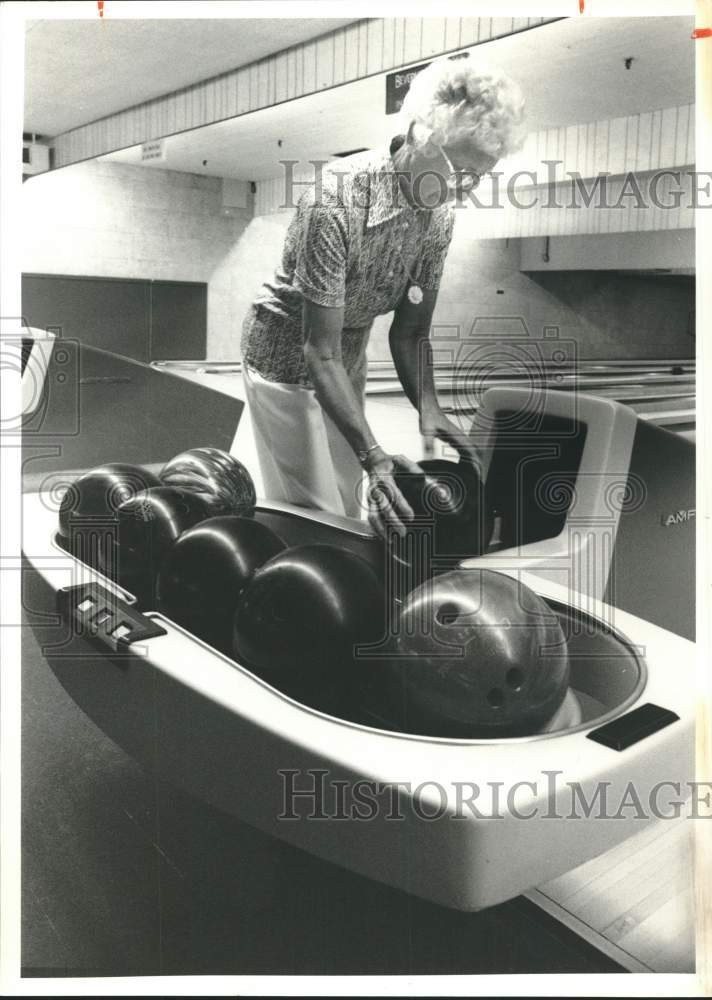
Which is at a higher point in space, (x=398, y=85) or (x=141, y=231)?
(x=398, y=85)

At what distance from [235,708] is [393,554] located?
51cm

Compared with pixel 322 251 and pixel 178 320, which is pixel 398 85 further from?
pixel 178 320

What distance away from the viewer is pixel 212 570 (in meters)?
2.28

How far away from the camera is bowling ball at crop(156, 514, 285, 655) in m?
2.27

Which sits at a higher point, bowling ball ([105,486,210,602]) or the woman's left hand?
the woman's left hand

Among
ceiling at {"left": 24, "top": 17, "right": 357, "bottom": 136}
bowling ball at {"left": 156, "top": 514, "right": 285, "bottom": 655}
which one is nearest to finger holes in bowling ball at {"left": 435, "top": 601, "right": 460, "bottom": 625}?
bowling ball at {"left": 156, "top": 514, "right": 285, "bottom": 655}

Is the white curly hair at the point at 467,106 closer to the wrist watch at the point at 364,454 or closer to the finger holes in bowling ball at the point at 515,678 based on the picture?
→ the wrist watch at the point at 364,454

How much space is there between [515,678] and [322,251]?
1.09 metres

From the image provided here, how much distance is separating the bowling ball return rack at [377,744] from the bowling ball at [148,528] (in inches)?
2.5

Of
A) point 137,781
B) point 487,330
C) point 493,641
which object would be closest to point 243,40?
point 487,330

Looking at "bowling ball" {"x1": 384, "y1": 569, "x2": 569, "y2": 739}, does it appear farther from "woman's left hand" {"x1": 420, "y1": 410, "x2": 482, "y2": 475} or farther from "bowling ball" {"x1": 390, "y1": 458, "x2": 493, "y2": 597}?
"woman's left hand" {"x1": 420, "y1": 410, "x2": 482, "y2": 475}

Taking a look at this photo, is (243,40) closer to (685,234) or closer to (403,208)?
(403,208)

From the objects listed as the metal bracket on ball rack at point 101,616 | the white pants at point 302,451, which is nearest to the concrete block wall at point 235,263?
the white pants at point 302,451

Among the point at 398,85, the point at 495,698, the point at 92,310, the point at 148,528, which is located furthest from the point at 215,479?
the point at 398,85
